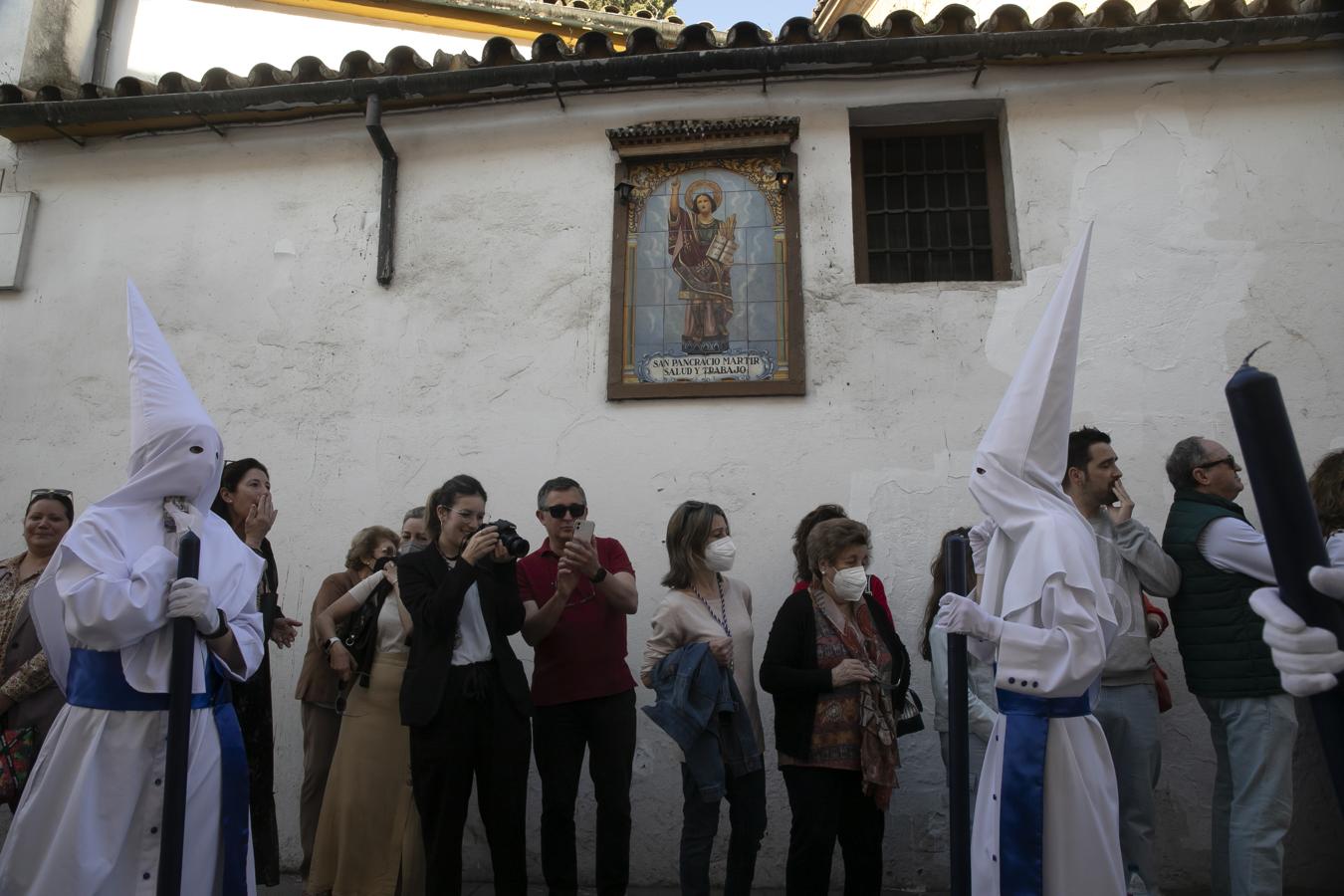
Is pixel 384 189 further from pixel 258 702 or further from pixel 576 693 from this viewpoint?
pixel 576 693

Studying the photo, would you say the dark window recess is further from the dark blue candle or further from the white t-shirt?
the dark blue candle

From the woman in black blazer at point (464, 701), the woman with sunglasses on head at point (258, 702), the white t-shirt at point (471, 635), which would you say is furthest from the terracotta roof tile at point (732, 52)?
the white t-shirt at point (471, 635)

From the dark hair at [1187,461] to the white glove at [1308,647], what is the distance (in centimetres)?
273

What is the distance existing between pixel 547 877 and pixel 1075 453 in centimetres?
290

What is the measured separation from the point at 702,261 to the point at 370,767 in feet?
10.8

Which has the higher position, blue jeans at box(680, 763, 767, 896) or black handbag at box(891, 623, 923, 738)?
black handbag at box(891, 623, 923, 738)

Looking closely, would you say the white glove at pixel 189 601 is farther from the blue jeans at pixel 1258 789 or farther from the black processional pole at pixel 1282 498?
the blue jeans at pixel 1258 789

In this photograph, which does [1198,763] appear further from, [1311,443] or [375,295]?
[375,295]

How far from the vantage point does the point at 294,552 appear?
548 cm

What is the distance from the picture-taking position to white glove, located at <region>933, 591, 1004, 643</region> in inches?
113

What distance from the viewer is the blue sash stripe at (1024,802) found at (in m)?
2.75

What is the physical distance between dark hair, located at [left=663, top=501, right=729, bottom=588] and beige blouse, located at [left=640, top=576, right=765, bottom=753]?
7 centimetres

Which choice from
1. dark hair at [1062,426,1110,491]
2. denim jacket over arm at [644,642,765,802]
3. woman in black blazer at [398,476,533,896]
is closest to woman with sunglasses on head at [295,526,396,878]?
woman in black blazer at [398,476,533,896]

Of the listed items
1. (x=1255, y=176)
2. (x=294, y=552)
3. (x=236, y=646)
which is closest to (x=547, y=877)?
(x=236, y=646)
